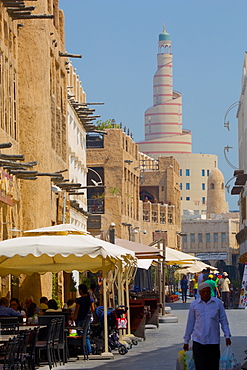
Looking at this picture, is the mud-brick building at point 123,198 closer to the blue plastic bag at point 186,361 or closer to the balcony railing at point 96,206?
the balcony railing at point 96,206

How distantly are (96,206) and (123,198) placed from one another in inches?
227

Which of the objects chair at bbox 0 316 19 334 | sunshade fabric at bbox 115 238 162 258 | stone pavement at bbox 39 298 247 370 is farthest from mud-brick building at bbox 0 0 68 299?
chair at bbox 0 316 19 334

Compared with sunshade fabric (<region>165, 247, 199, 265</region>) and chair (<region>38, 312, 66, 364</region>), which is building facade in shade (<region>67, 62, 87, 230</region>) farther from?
chair (<region>38, 312, 66, 364</region>)

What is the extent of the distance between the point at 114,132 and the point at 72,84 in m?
23.5

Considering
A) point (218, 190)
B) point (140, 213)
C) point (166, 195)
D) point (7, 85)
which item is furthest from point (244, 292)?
point (218, 190)

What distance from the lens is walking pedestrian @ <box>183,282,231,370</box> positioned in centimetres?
1086

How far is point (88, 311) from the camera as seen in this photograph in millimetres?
17234

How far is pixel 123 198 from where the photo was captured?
68.6m

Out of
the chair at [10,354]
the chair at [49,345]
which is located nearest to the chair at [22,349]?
the chair at [10,354]

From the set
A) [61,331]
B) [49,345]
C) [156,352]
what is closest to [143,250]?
[156,352]

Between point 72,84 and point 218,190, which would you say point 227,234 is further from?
point 72,84

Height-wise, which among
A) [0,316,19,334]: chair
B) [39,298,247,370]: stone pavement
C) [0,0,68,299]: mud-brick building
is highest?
[0,0,68,299]: mud-brick building

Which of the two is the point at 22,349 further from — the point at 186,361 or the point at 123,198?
the point at 123,198

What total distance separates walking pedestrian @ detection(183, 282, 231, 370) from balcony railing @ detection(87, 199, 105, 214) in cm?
5157
